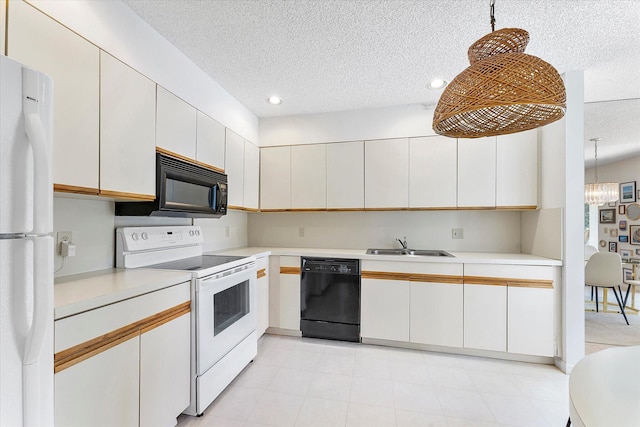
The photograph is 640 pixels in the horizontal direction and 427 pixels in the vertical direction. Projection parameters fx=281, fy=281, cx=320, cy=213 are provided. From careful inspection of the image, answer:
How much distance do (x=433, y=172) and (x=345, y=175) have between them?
0.92 metres

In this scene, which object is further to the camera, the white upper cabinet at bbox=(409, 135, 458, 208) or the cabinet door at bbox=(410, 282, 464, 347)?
the white upper cabinet at bbox=(409, 135, 458, 208)

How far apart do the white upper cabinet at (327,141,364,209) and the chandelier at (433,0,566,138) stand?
1.61 meters

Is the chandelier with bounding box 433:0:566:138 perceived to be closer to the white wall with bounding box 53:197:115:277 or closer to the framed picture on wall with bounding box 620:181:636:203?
the white wall with bounding box 53:197:115:277

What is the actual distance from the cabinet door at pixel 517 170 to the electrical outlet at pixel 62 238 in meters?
3.38

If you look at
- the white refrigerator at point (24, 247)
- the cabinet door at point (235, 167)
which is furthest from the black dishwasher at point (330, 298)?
the white refrigerator at point (24, 247)

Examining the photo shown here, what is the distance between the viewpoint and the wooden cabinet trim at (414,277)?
2.55m

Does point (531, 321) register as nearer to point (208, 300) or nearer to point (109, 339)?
point (208, 300)

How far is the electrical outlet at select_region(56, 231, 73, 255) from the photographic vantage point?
4.99 feet

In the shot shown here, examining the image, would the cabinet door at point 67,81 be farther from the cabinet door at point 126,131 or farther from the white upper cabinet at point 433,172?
the white upper cabinet at point 433,172

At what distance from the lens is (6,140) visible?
0.76m

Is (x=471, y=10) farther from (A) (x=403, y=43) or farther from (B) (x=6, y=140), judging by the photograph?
(B) (x=6, y=140)

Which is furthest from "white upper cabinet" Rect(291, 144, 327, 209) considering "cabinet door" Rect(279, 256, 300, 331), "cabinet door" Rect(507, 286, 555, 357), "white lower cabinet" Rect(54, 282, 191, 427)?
"cabinet door" Rect(507, 286, 555, 357)

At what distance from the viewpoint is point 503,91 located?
118 cm

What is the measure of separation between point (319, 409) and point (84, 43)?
2445 mm
